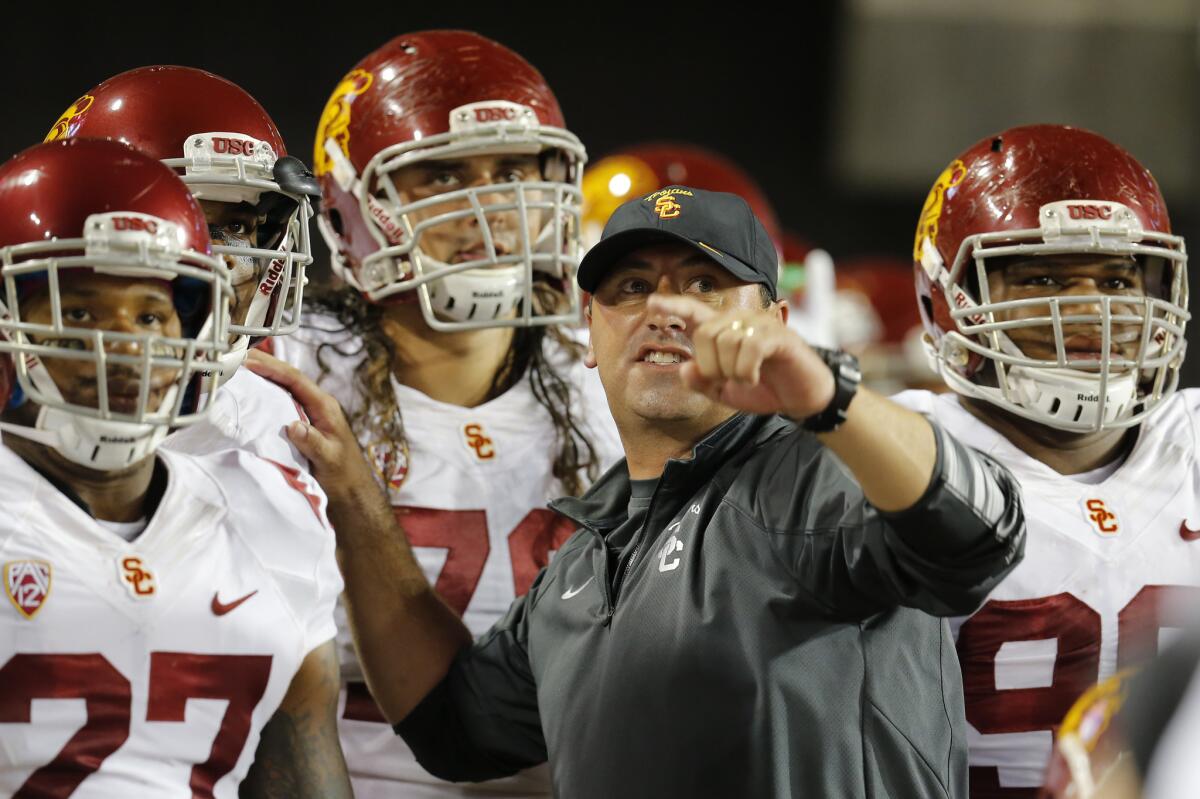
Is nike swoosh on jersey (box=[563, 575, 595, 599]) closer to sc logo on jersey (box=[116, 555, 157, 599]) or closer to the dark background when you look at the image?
sc logo on jersey (box=[116, 555, 157, 599])

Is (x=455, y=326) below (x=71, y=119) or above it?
below

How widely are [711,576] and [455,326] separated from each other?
90cm

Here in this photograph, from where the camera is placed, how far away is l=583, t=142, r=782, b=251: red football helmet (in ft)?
15.5

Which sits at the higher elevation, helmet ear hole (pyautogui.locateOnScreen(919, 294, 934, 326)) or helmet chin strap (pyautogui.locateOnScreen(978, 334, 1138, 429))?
helmet ear hole (pyautogui.locateOnScreen(919, 294, 934, 326))

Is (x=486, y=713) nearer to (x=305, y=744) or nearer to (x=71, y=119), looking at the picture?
(x=305, y=744)

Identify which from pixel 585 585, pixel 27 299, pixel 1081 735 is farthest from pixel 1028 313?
pixel 27 299

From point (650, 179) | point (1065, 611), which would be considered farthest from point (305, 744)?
point (650, 179)

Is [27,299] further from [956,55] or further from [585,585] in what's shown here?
[956,55]

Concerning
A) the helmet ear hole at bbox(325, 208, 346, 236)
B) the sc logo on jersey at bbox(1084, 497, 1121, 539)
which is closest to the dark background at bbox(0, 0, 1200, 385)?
the helmet ear hole at bbox(325, 208, 346, 236)

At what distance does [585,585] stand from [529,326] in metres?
0.78

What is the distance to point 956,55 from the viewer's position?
9367 mm

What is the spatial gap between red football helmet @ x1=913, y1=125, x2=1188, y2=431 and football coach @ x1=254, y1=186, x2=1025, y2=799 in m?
0.44

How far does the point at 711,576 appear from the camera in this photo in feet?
6.64

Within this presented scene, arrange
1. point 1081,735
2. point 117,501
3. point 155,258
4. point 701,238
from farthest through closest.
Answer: point 701,238
point 117,501
point 155,258
point 1081,735
